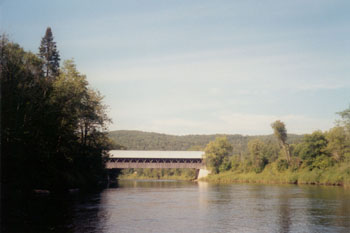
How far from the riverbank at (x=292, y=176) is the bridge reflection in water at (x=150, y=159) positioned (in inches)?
276

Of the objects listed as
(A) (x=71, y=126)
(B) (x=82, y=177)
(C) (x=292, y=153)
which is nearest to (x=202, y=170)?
(C) (x=292, y=153)

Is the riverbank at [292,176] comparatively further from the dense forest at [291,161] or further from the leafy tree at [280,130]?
the leafy tree at [280,130]

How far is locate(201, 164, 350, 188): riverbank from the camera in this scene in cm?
5006

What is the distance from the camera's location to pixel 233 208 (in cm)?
2402

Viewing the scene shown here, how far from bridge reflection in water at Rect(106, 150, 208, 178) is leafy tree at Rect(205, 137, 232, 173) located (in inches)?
96.8

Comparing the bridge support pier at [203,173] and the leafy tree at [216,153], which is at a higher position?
the leafy tree at [216,153]

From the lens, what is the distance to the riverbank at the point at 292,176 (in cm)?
5006

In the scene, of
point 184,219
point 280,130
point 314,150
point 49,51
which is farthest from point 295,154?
point 184,219

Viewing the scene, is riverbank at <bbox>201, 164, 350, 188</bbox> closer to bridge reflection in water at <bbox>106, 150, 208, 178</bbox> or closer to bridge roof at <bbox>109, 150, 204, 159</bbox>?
bridge reflection in water at <bbox>106, 150, 208, 178</bbox>

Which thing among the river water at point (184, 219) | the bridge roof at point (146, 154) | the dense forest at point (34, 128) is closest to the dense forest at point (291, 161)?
the bridge roof at point (146, 154)

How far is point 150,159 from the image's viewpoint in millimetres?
86625

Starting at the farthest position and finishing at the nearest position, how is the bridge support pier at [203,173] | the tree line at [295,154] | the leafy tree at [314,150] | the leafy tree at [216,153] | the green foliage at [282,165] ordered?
the bridge support pier at [203,173] → the leafy tree at [216,153] → the green foliage at [282,165] → the leafy tree at [314,150] → the tree line at [295,154]

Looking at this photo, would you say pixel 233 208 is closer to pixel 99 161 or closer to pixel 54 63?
pixel 99 161

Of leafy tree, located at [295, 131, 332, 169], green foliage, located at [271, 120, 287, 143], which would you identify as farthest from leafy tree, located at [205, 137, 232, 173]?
leafy tree, located at [295, 131, 332, 169]
